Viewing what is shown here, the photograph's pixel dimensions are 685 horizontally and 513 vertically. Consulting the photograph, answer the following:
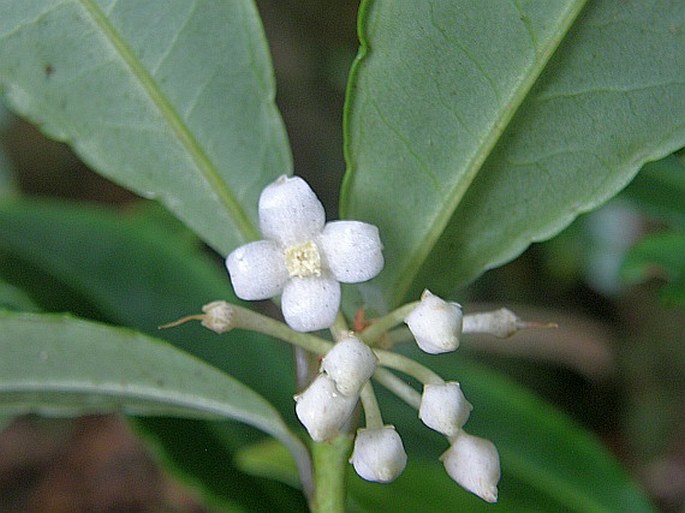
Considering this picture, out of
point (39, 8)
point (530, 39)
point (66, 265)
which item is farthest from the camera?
point (66, 265)

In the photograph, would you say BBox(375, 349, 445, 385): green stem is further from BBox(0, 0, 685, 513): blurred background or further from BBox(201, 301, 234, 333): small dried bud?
BBox(0, 0, 685, 513): blurred background

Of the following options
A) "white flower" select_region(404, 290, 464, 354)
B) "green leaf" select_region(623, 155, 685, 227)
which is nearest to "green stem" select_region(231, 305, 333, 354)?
"white flower" select_region(404, 290, 464, 354)

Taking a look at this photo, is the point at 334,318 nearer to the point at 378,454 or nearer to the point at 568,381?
the point at 378,454

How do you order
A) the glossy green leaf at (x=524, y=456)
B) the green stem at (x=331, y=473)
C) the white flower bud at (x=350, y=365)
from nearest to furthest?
the white flower bud at (x=350, y=365) < the green stem at (x=331, y=473) < the glossy green leaf at (x=524, y=456)

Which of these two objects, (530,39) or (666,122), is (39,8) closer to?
(530,39)

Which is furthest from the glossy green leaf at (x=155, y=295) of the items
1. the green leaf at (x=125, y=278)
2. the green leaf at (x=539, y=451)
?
the green leaf at (x=539, y=451)

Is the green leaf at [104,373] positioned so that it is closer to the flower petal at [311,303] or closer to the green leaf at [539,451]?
the flower petal at [311,303]

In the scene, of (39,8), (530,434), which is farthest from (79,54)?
(530,434)
